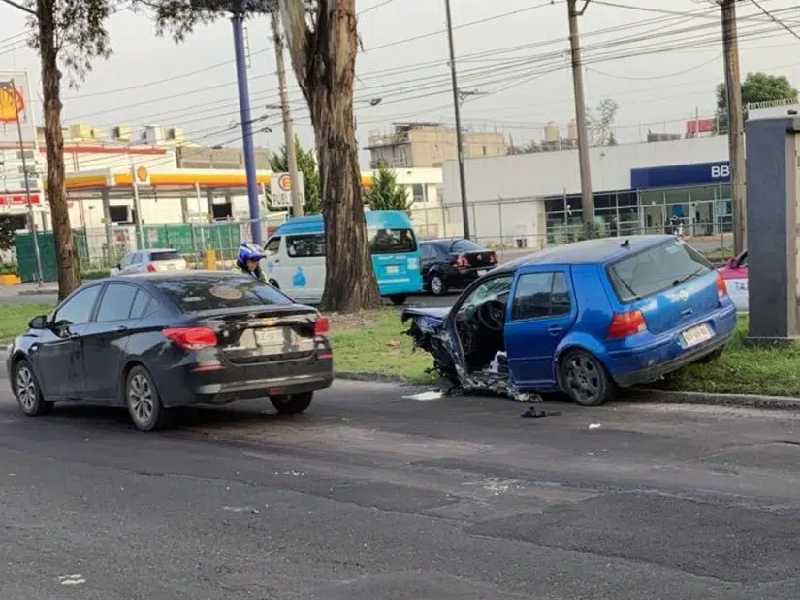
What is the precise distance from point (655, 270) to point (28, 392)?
7203mm

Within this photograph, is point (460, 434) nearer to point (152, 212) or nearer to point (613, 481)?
point (613, 481)

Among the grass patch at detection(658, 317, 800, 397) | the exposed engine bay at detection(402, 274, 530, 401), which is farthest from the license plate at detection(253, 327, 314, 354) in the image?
the grass patch at detection(658, 317, 800, 397)

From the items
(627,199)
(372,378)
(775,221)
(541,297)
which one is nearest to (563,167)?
(627,199)

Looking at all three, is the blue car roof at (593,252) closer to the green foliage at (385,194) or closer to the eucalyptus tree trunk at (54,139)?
the eucalyptus tree trunk at (54,139)

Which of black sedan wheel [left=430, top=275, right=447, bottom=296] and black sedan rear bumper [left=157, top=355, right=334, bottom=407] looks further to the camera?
black sedan wheel [left=430, top=275, right=447, bottom=296]

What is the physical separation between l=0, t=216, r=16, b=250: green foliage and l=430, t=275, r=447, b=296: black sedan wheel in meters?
38.1

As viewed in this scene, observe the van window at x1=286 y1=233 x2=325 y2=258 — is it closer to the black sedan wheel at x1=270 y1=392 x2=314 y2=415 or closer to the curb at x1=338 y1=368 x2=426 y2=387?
the curb at x1=338 y1=368 x2=426 y2=387

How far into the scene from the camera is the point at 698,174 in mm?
56344

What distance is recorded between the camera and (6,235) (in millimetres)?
57719

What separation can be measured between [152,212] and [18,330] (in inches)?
2058

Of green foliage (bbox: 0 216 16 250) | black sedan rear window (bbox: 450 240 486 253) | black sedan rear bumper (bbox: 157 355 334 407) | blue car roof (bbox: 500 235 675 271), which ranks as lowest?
black sedan rear bumper (bbox: 157 355 334 407)

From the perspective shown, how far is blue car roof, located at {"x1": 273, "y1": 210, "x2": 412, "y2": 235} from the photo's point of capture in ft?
77.8

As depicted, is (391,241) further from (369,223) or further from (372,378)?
(372,378)

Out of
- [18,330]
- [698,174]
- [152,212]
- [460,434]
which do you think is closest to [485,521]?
[460,434]
